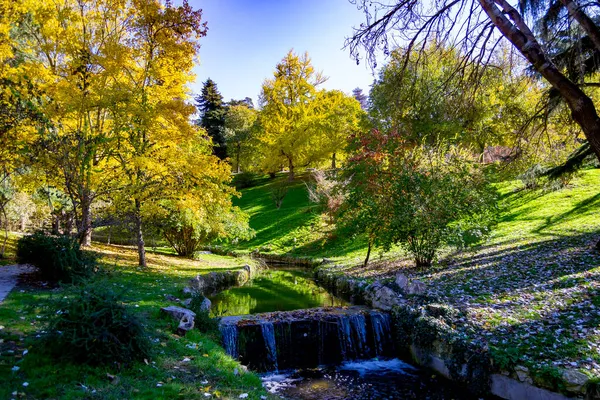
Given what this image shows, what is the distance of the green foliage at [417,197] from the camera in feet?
38.2

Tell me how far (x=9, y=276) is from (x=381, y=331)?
9.67 meters

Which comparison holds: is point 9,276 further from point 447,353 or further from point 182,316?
point 447,353

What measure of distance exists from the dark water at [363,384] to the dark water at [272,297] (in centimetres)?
360

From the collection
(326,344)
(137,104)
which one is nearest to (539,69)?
(326,344)

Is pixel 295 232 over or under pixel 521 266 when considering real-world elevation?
over

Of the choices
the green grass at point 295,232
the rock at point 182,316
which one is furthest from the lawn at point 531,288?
the rock at point 182,316

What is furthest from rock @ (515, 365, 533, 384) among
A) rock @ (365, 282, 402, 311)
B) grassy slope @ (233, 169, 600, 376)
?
rock @ (365, 282, 402, 311)

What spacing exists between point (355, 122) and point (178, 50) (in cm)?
2340

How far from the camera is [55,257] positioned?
356 inches

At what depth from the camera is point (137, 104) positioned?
1134 centimetres

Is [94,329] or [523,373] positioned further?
[523,373]

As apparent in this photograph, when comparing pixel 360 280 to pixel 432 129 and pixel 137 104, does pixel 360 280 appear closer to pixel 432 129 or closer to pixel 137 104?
pixel 137 104

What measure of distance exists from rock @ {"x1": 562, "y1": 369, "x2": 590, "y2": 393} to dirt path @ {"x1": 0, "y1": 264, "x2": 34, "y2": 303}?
32.5 ft

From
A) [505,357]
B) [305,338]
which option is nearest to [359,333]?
[305,338]
